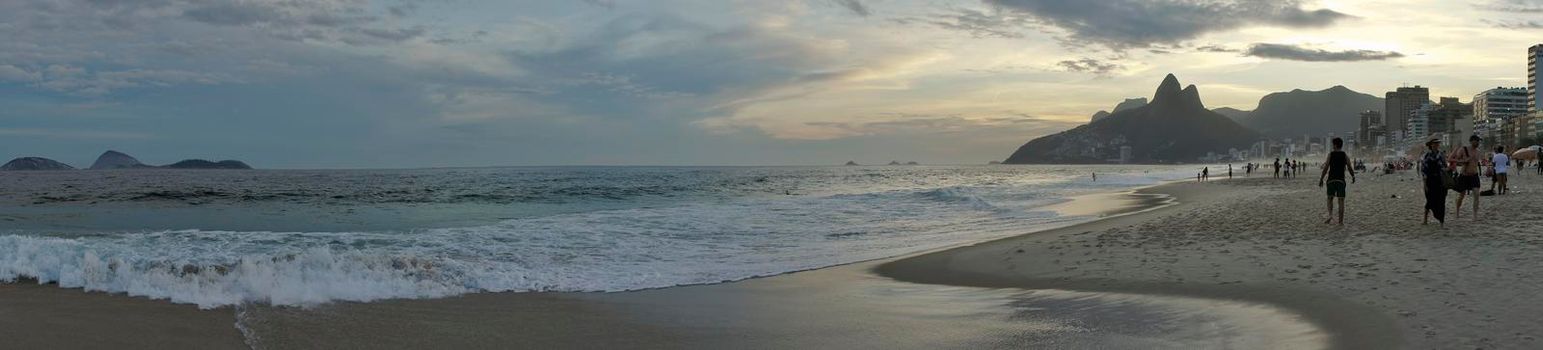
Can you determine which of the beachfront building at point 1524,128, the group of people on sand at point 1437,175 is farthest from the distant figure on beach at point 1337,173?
the beachfront building at point 1524,128

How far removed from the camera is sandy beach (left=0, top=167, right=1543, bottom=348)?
586 cm

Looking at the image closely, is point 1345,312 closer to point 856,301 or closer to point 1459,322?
point 1459,322

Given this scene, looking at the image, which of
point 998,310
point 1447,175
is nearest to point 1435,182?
point 1447,175

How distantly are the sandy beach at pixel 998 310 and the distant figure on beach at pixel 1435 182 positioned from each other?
715mm

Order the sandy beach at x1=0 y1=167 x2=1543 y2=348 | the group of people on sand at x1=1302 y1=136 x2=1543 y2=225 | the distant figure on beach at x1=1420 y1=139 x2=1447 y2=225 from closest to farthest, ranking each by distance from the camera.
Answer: the sandy beach at x1=0 y1=167 x2=1543 y2=348 < the distant figure on beach at x1=1420 y1=139 x2=1447 y2=225 < the group of people on sand at x1=1302 y1=136 x2=1543 y2=225

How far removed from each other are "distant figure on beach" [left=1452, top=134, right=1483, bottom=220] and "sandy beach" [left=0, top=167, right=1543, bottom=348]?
205cm

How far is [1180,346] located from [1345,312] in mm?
1742

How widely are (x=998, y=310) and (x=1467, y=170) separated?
10.5m

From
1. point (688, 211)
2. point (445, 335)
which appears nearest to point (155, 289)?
point (445, 335)

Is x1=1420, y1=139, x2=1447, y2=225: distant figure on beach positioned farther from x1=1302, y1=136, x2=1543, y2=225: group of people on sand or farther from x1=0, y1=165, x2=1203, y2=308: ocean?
x1=0, y1=165, x2=1203, y2=308: ocean

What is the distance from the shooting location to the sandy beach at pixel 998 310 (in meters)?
5.86

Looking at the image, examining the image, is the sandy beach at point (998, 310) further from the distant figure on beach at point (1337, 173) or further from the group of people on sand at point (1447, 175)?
the distant figure on beach at point (1337, 173)

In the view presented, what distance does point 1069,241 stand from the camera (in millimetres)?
13000

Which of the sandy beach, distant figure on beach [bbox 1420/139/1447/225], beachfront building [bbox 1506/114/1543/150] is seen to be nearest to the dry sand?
the sandy beach
